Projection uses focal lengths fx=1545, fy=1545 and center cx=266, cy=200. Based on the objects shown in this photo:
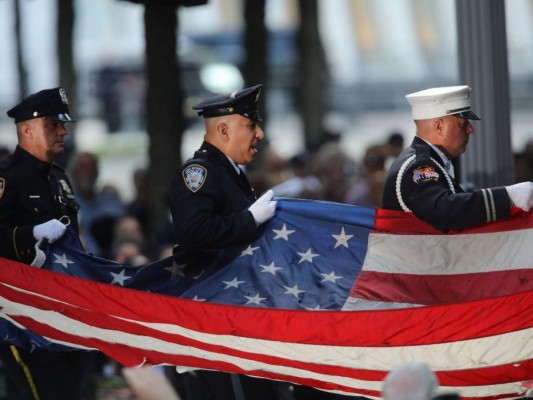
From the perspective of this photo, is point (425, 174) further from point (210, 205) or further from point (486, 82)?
point (486, 82)

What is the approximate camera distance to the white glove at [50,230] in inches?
311

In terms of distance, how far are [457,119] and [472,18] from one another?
1.58 m

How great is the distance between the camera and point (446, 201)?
7359mm

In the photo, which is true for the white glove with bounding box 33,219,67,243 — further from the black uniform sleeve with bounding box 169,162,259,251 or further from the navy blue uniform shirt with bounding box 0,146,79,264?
the black uniform sleeve with bounding box 169,162,259,251

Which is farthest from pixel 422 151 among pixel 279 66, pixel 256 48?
pixel 279 66

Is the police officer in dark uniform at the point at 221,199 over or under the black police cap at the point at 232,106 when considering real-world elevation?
under

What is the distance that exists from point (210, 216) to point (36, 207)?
1.09m

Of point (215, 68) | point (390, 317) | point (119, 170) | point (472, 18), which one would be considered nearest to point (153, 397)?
point (390, 317)

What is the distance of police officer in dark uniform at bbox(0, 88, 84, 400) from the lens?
7.94m

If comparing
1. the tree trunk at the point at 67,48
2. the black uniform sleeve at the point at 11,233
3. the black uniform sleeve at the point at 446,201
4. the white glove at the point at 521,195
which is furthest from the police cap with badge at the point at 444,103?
the tree trunk at the point at 67,48

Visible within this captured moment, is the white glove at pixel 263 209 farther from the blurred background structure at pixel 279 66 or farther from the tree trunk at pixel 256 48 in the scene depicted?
the blurred background structure at pixel 279 66

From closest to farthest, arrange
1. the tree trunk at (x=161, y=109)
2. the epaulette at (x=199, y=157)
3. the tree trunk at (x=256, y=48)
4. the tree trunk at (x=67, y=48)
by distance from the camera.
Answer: the epaulette at (x=199, y=157) < the tree trunk at (x=161, y=109) < the tree trunk at (x=256, y=48) < the tree trunk at (x=67, y=48)

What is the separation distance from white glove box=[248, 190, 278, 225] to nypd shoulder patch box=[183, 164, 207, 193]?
0.30 meters

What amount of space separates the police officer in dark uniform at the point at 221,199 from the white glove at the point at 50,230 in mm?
613
